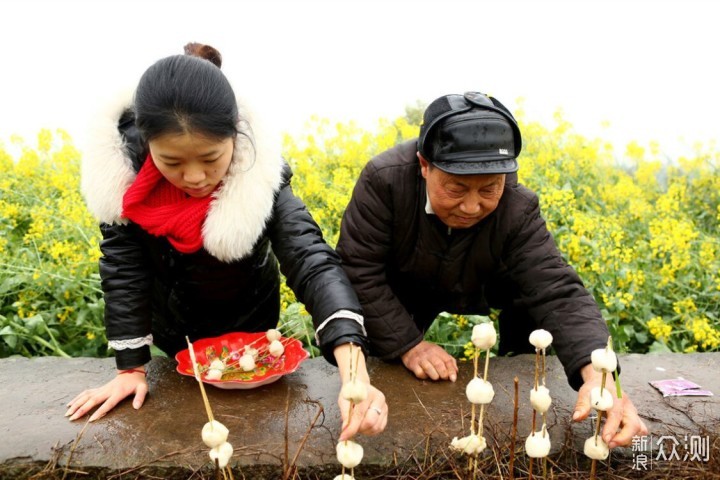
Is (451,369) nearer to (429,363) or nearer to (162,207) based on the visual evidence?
(429,363)

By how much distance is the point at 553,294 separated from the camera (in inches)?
89.4

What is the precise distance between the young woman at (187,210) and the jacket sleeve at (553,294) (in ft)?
2.27

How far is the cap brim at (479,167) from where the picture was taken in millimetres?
1943

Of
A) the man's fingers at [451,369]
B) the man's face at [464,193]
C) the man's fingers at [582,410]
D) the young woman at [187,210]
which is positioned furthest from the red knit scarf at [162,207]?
the man's fingers at [582,410]

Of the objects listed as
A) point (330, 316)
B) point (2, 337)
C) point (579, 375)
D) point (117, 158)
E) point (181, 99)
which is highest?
point (181, 99)

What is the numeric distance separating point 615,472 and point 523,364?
0.64m

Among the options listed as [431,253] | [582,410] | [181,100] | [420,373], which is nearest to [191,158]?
[181,100]

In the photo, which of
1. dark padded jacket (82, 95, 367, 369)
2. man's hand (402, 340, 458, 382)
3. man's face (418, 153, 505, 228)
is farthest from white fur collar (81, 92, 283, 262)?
man's hand (402, 340, 458, 382)

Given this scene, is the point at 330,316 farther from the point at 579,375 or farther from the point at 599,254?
the point at 599,254

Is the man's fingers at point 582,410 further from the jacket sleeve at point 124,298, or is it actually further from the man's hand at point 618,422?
the jacket sleeve at point 124,298

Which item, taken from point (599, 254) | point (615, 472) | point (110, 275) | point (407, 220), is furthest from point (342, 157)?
point (615, 472)

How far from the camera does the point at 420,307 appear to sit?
2.78 meters

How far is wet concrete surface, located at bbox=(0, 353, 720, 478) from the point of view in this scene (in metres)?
1.91

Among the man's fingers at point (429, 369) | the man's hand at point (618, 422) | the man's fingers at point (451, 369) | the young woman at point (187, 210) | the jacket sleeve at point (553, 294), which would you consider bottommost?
the man's fingers at point (451, 369)
